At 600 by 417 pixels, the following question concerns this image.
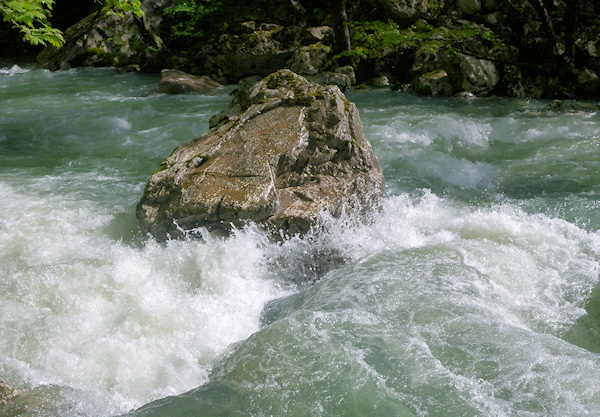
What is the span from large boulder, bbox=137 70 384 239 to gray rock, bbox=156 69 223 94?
6.60 m

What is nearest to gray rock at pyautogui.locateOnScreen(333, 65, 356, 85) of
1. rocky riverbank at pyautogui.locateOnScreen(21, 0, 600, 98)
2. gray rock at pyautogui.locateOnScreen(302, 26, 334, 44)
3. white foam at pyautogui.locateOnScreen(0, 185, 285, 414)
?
rocky riverbank at pyautogui.locateOnScreen(21, 0, 600, 98)

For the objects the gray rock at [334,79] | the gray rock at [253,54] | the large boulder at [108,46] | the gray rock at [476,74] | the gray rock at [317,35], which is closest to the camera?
the gray rock at [476,74]

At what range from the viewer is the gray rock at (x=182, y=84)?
12773 mm

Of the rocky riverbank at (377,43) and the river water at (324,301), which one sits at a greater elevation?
the rocky riverbank at (377,43)

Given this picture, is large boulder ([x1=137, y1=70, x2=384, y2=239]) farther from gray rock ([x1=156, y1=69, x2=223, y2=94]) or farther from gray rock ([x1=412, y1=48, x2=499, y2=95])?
gray rock ([x1=412, y1=48, x2=499, y2=95])

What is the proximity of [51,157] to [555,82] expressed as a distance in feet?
37.3

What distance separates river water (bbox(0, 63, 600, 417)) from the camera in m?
3.26

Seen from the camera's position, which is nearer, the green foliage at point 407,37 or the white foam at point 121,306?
the white foam at point 121,306

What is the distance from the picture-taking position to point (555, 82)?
1234cm

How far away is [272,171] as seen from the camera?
5.57 metres

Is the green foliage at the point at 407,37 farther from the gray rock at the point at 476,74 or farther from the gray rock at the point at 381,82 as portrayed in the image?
the gray rock at the point at 476,74

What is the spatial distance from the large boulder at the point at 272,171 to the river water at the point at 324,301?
25 centimetres

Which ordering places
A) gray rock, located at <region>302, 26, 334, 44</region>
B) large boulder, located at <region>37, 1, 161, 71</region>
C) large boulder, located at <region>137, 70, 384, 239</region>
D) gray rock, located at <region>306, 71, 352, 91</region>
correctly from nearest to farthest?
Answer: large boulder, located at <region>137, 70, 384, 239</region>
gray rock, located at <region>306, 71, 352, 91</region>
gray rock, located at <region>302, 26, 334, 44</region>
large boulder, located at <region>37, 1, 161, 71</region>

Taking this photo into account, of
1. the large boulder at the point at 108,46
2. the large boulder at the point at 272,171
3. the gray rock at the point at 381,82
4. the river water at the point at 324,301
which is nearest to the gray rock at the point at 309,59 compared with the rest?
the gray rock at the point at 381,82
